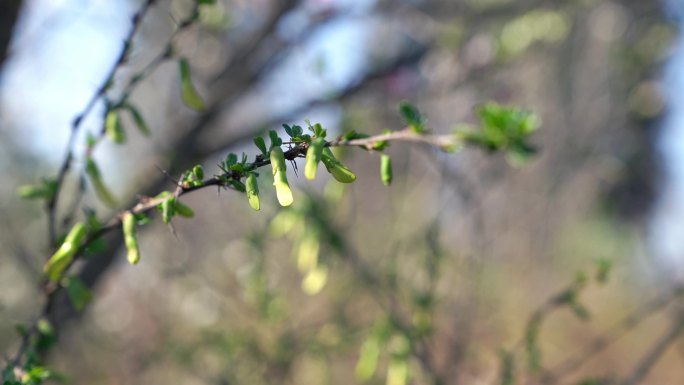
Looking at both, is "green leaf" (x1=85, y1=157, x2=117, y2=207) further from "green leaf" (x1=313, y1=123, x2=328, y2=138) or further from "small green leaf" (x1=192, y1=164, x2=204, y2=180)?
"green leaf" (x1=313, y1=123, x2=328, y2=138)

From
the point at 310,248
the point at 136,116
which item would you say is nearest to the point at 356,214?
the point at 310,248

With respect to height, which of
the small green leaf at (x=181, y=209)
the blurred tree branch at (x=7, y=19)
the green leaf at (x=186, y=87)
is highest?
the blurred tree branch at (x=7, y=19)

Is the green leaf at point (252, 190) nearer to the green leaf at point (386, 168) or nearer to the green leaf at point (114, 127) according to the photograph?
the green leaf at point (386, 168)

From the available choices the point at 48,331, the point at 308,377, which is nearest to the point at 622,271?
the point at 308,377

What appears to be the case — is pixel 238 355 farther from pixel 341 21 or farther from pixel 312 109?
pixel 341 21

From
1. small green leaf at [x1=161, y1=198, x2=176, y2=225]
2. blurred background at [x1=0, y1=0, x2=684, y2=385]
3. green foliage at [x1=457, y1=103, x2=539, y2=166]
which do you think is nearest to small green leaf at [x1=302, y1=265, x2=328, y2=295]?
blurred background at [x1=0, y1=0, x2=684, y2=385]

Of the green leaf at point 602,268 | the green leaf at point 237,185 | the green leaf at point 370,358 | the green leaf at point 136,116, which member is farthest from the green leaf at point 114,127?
the green leaf at point 602,268

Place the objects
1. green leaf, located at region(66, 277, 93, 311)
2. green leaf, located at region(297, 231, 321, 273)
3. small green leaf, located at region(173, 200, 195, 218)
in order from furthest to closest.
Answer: green leaf, located at region(297, 231, 321, 273) < green leaf, located at region(66, 277, 93, 311) < small green leaf, located at region(173, 200, 195, 218)

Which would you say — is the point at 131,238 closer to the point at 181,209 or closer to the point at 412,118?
the point at 181,209
